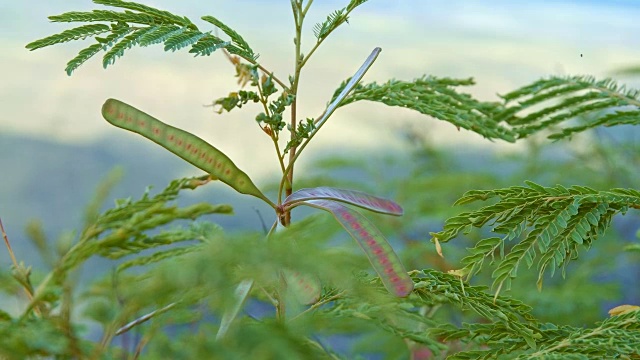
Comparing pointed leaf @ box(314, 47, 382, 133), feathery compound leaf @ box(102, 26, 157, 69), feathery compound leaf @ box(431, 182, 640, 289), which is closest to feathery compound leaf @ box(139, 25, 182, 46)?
feathery compound leaf @ box(102, 26, 157, 69)

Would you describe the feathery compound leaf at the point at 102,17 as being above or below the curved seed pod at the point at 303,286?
above

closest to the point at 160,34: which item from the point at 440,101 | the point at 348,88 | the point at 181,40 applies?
the point at 181,40

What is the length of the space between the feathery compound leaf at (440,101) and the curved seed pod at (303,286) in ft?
0.46

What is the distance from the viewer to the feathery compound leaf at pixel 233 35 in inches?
20.0

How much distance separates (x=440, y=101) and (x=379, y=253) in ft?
0.80

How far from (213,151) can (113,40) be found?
0.12m

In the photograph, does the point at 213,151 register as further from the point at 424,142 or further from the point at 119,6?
the point at 424,142

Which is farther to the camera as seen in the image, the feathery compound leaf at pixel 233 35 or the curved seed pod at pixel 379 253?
the feathery compound leaf at pixel 233 35

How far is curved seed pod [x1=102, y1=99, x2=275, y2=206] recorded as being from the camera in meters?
0.40

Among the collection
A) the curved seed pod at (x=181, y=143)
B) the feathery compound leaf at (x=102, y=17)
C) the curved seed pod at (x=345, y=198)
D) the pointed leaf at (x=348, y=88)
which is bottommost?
the curved seed pod at (x=345, y=198)

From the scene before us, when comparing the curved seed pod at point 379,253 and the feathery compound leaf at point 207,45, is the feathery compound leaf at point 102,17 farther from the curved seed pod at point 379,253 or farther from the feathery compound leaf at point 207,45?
the curved seed pod at point 379,253

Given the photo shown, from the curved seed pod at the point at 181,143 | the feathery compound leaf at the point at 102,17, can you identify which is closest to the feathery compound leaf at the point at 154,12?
the feathery compound leaf at the point at 102,17

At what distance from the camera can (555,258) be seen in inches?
19.5

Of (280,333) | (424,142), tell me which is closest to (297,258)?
(280,333)
